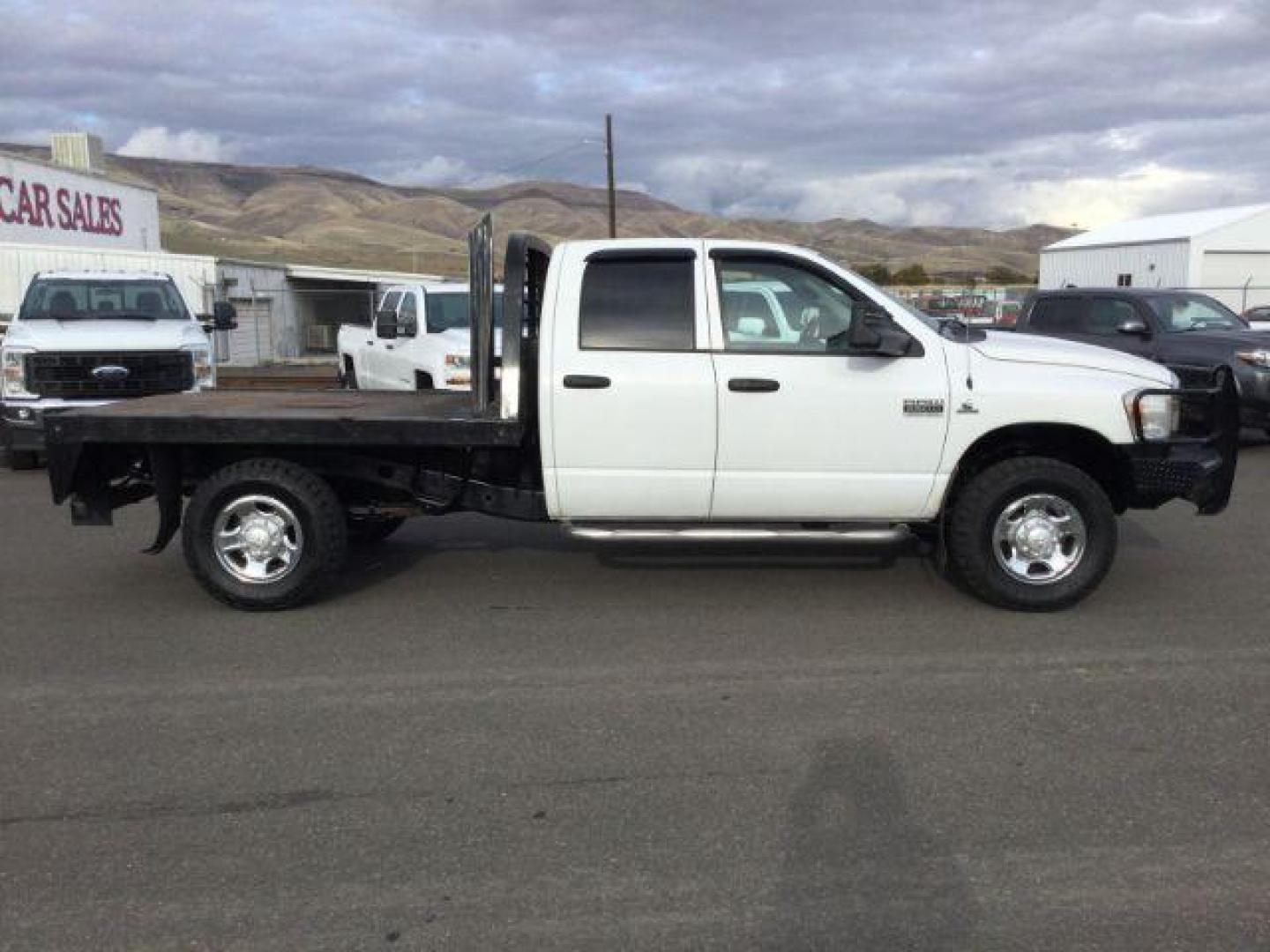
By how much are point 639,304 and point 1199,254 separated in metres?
38.3

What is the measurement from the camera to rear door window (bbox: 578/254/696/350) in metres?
6.04

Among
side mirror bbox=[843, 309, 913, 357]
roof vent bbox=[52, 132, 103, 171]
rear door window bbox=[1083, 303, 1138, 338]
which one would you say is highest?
roof vent bbox=[52, 132, 103, 171]

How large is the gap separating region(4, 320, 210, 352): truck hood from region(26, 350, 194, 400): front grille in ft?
0.23

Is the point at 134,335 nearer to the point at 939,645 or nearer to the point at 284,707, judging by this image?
the point at 284,707

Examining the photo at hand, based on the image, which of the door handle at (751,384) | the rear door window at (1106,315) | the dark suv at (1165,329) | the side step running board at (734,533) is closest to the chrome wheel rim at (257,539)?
the side step running board at (734,533)

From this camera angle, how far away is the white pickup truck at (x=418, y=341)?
12.4m

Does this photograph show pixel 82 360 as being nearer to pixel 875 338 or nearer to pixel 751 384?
pixel 751 384

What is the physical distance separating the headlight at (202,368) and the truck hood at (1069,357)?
821 cm

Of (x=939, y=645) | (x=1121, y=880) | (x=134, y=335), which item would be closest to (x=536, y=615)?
(x=939, y=645)

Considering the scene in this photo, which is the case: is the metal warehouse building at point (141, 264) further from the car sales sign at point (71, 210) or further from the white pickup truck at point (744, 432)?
the white pickup truck at point (744, 432)

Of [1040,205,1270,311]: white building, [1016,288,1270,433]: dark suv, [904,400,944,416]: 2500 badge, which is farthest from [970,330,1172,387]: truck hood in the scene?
[1040,205,1270,311]: white building

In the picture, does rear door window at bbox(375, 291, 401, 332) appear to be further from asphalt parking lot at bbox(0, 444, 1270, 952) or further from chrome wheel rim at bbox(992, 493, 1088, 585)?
chrome wheel rim at bbox(992, 493, 1088, 585)

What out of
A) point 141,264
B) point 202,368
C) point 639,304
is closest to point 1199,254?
point 141,264

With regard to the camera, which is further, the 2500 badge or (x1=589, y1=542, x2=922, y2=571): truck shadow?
(x1=589, y1=542, x2=922, y2=571): truck shadow
